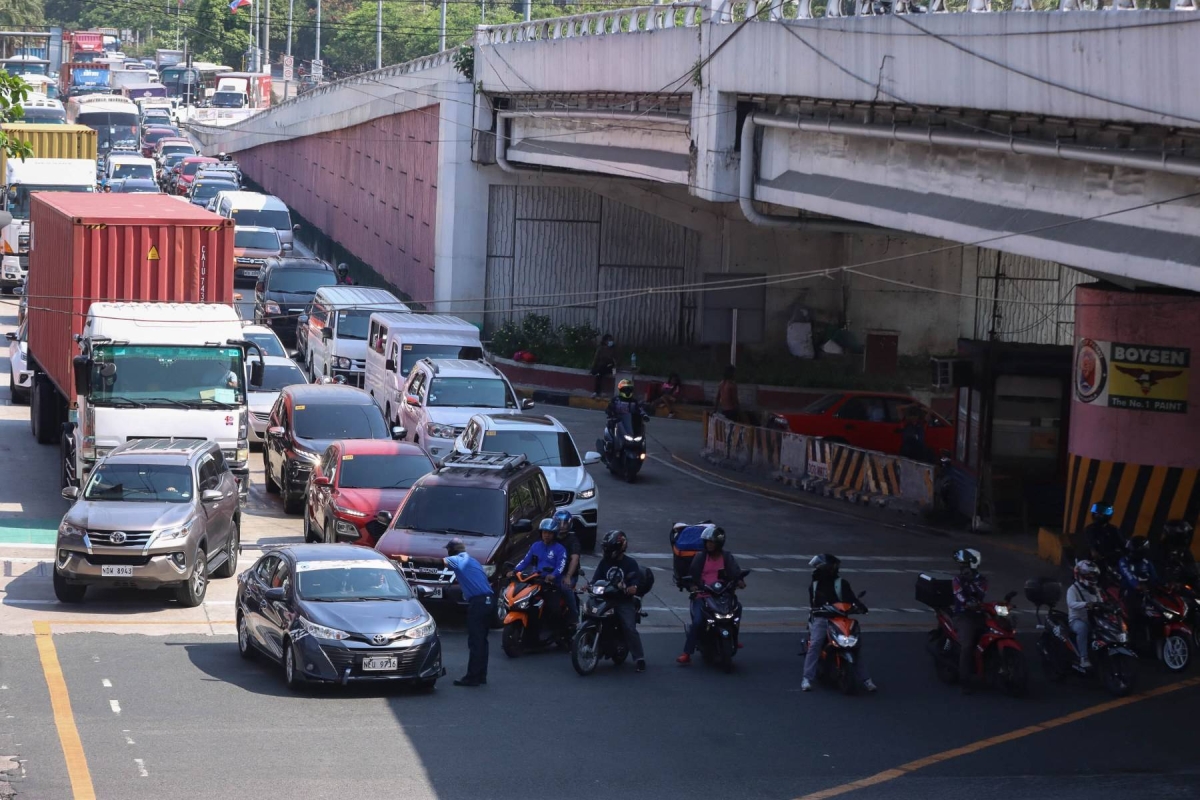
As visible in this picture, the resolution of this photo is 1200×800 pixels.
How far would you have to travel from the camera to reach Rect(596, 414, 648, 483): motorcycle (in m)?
28.9

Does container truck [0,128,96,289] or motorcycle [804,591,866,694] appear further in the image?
container truck [0,128,96,289]

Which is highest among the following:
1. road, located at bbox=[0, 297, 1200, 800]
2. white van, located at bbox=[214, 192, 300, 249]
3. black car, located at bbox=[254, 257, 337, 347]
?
white van, located at bbox=[214, 192, 300, 249]

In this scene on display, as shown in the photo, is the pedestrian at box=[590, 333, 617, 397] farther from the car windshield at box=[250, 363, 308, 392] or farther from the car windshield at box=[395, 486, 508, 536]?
the car windshield at box=[395, 486, 508, 536]

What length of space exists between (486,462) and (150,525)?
4.11 meters

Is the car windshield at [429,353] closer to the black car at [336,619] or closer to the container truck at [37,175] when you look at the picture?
the black car at [336,619]

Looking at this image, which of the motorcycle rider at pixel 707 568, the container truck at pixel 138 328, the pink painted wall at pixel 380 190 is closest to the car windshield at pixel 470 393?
the container truck at pixel 138 328

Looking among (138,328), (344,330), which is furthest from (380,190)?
(138,328)

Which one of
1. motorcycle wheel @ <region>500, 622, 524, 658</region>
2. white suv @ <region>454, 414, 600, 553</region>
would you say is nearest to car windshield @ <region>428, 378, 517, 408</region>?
white suv @ <region>454, 414, 600, 553</region>

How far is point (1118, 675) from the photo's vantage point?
1622cm

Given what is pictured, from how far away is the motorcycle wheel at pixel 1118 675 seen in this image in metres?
16.2

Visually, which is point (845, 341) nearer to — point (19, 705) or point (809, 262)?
point (809, 262)

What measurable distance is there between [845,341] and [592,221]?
7.48m

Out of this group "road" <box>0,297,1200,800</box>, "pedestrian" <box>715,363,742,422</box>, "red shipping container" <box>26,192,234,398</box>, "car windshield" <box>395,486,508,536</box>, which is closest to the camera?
"road" <box>0,297,1200,800</box>

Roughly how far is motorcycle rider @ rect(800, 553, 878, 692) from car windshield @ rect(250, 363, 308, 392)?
57.4 ft
